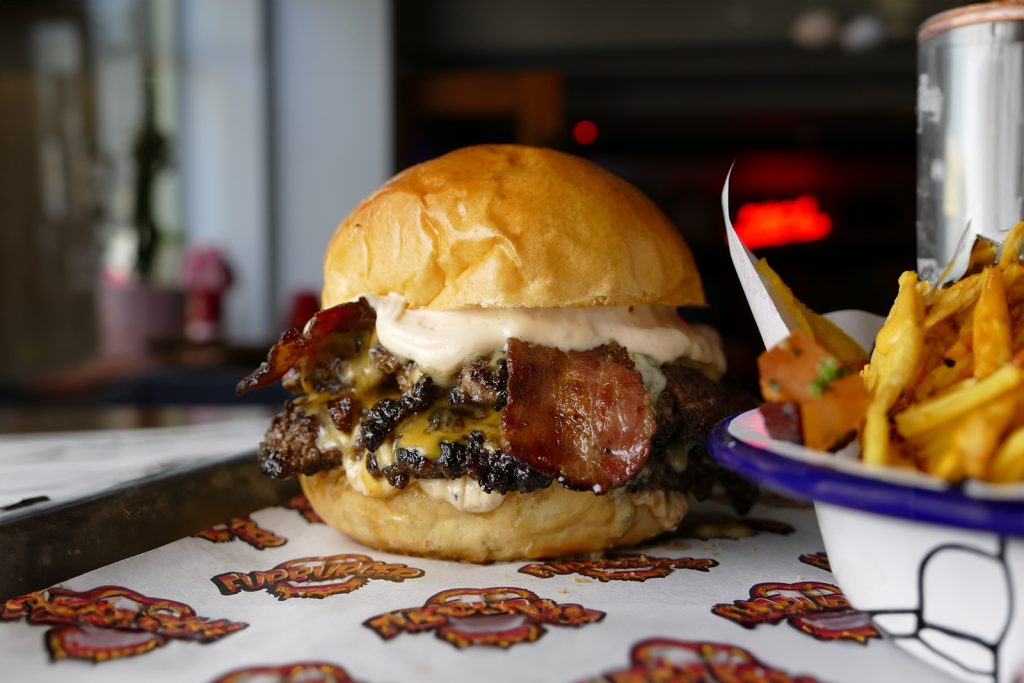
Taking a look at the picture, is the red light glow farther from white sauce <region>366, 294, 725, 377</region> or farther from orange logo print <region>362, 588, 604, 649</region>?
orange logo print <region>362, 588, 604, 649</region>

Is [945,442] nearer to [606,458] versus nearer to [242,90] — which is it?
[606,458]

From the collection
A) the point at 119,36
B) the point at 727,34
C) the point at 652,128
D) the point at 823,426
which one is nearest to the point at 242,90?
the point at 119,36

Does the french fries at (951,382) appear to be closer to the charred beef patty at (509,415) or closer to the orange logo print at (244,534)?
the charred beef patty at (509,415)

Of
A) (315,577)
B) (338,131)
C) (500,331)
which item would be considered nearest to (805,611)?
(500,331)

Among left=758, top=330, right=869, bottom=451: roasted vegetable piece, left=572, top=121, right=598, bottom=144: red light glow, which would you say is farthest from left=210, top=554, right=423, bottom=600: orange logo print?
left=572, top=121, right=598, bottom=144: red light glow

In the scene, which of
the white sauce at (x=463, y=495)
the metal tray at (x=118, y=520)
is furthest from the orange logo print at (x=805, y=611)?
the metal tray at (x=118, y=520)

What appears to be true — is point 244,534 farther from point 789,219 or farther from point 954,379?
point 789,219
